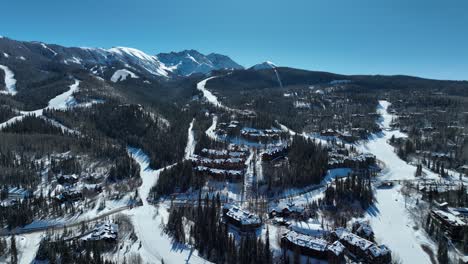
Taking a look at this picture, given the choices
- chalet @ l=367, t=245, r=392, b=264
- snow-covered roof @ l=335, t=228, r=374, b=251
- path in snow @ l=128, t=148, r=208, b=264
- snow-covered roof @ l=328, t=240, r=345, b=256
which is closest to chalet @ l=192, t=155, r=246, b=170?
path in snow @ l=128, t=148, r=208, b=264

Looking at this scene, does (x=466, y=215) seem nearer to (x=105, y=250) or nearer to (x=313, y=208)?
(x=313, y=208)

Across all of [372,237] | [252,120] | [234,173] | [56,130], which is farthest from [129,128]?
[372,237]

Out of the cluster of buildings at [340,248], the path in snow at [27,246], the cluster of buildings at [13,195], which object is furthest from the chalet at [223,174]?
the cluster of buildings at [13,195]

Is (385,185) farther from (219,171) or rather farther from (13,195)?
(13,195)

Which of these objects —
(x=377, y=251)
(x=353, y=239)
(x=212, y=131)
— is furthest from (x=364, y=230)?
(x=212, y=131)

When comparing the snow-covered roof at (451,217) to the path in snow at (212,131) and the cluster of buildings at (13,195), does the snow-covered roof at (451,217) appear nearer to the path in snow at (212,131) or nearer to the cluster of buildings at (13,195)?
the path in snow at (212,131)

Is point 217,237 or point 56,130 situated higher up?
Answer: point 56,130
